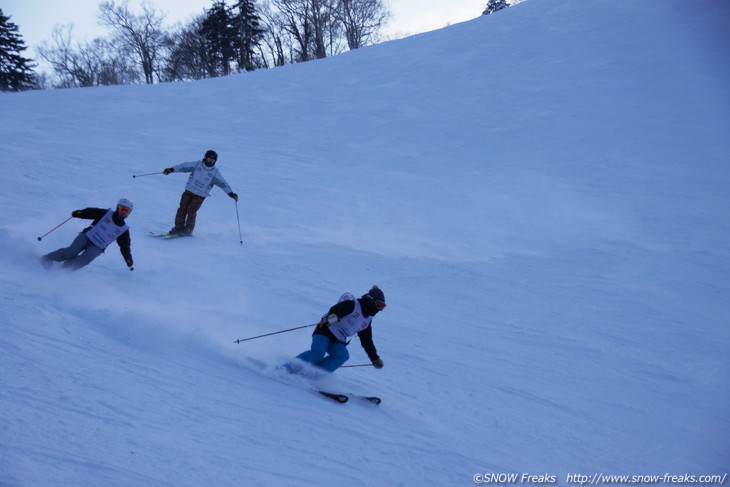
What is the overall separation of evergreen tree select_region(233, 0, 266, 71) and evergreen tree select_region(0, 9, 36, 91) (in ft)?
42.8

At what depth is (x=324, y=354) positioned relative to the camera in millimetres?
4379

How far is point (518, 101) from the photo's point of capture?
14.7 meters

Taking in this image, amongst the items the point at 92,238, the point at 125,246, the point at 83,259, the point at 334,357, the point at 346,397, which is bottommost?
the point at 346,397

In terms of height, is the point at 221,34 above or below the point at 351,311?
above

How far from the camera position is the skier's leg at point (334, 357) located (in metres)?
4.38

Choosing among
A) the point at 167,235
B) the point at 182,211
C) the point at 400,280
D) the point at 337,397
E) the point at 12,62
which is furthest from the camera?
the point at 12,62

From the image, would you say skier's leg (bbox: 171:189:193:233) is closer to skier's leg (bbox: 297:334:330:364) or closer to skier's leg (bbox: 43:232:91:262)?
skier's leg (bbox: 43:232:91:262)

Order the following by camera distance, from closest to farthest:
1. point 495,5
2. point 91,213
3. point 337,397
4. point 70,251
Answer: point 337,397
point 70,251
point 91,213
point 495,5

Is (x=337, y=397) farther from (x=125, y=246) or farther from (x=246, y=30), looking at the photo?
(x=246, y=30)

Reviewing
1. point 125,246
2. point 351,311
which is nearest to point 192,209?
point 125,246

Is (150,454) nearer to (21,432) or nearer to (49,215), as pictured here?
(21,432)

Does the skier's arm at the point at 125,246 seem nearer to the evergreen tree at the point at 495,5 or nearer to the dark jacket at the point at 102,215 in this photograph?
the dark jacket at the point at 102,215

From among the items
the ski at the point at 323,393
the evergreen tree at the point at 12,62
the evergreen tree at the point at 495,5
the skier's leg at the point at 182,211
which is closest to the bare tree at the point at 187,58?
A: the evergreen tree at the point at 12,62

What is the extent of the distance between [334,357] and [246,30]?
35211 millimetres
